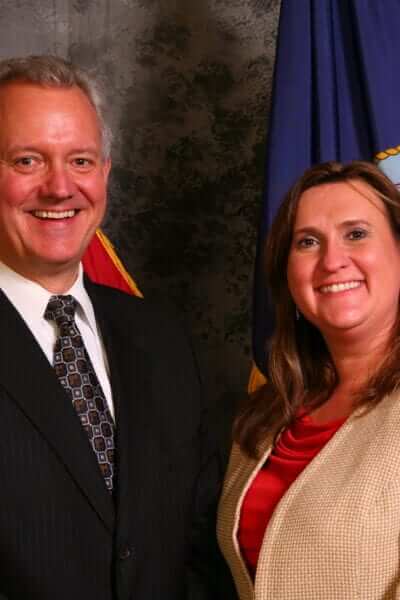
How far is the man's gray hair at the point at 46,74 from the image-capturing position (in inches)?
80.4

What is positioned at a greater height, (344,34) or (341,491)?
(344,34)

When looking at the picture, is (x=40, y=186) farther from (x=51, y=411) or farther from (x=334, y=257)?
(x=334, y=257)

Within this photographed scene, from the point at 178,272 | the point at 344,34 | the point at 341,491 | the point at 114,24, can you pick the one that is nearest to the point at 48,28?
the point at 114,24

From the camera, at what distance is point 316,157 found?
2.56 metres

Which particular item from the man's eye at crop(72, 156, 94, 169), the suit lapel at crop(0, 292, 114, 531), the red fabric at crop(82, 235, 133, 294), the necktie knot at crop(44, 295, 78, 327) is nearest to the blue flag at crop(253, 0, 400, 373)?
the red fabric at crop(82, 235, 133, 294)

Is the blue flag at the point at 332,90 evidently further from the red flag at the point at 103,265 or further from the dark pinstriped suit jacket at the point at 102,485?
the dark pinstriped suit jacket at the point at 102,485

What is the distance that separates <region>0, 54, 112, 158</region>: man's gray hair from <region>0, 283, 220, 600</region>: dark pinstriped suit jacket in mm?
558

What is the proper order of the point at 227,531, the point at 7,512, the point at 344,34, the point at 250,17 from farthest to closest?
the point at 250,17
the point at 344,34
the point at 227,531
the point at 7,512

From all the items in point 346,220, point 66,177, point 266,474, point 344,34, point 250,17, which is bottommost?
point 266,474

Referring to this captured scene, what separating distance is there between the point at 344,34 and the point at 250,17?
84cm

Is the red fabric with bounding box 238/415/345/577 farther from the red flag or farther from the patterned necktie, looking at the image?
the red flag

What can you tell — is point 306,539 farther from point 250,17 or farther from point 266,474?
point 250,17

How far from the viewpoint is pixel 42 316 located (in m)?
1.93

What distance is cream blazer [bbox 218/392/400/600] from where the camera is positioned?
5.42ft
